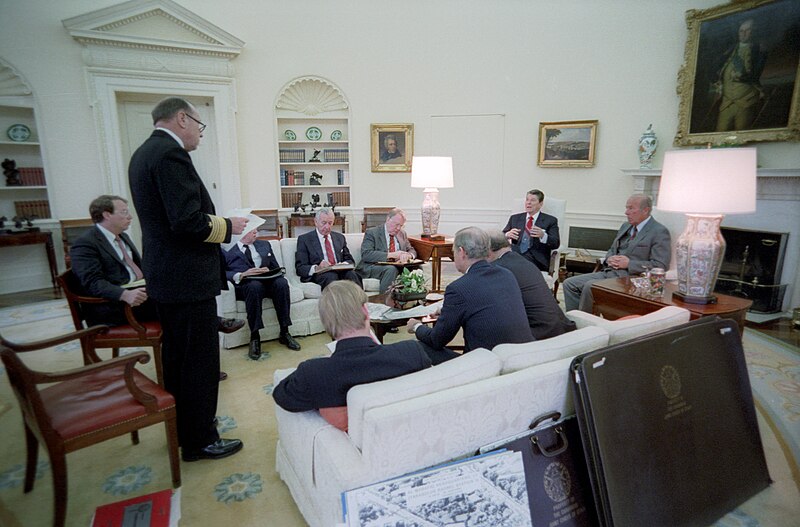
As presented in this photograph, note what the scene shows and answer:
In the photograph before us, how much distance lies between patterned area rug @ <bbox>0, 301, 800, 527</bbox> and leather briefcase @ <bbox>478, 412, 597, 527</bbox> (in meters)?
0.66

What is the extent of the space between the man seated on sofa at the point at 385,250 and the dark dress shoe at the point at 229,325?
134cm

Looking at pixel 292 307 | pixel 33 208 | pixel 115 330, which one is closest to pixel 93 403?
Answer: pixel 115 330

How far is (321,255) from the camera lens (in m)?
4.02

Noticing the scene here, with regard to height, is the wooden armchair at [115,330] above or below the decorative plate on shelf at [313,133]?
below

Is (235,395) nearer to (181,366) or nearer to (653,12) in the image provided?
(181,366)

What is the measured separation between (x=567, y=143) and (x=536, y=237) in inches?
88.9

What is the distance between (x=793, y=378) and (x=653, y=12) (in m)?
4.44

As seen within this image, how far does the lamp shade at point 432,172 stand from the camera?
457 cm

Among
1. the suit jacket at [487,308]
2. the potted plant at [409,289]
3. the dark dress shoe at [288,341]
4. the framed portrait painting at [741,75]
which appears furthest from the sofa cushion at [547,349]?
the framed portrait painting at [741,75]

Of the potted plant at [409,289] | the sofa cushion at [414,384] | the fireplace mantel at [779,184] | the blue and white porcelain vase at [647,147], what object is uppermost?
the blue and white porcelain vase at [647,147]

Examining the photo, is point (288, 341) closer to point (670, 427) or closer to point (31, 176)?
point (670, 427)

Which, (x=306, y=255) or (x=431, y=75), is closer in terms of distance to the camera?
(x=306, y=255)

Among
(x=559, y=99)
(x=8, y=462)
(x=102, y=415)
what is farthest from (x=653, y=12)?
(x=8, y=462)

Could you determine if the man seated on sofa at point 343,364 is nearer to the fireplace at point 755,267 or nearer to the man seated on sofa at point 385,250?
the man seated on sofa at point 385,250
